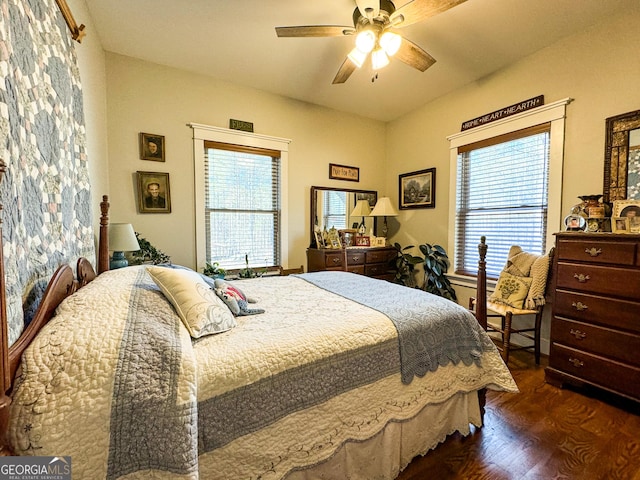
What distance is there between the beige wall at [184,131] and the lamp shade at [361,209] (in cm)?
45

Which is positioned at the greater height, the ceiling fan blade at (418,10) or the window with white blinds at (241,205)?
the ceiling fan blade at (418,10)

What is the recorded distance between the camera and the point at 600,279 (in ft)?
6.07

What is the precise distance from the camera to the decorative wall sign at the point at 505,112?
259cm

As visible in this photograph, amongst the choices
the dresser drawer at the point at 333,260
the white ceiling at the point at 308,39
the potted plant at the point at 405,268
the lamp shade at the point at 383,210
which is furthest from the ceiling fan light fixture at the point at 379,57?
the potted plant at the point at 405,268

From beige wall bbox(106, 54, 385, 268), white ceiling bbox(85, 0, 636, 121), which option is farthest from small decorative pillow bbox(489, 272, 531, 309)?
beige wall bbox(106, 54, 385, 268)

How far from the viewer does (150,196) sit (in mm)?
2787

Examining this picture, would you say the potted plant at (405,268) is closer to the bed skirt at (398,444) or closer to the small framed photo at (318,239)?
the small framed photo at (318,239)

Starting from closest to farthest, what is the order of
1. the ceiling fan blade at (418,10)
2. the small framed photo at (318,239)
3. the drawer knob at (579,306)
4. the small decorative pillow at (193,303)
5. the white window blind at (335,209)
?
the small decorative pillow at (193,303), the ceiling fan blade at (418,10), the drawer knob at (579,306), the small framed photo at (318,239), the white window blind at (335,209)

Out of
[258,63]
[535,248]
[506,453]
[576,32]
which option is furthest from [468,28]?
[506,453]

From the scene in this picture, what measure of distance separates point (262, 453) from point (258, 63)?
3.14 m

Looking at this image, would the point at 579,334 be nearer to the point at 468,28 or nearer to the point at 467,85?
the point at 468,28

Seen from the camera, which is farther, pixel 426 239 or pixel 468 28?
pixel 426 239

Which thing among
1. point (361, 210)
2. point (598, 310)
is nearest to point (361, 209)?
point (361, 210)

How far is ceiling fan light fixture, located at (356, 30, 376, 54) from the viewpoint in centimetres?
182
